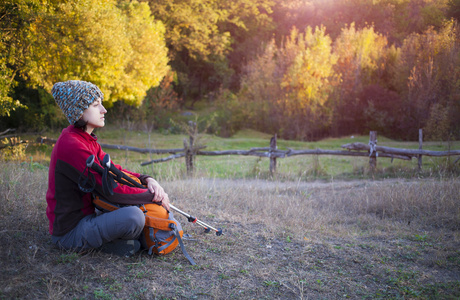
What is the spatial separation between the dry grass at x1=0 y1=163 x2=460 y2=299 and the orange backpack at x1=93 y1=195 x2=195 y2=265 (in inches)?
4.9

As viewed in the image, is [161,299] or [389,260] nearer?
[161,299]

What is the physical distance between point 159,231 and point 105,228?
505mm

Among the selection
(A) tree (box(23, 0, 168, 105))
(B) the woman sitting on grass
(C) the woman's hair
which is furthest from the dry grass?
(A) tree (box(23, 0, 168, 105))

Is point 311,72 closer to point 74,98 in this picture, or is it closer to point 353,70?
point 353,70

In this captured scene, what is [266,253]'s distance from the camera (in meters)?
3.67

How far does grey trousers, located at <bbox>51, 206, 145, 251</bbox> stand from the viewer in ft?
9.36

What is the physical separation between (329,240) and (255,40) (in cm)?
3505

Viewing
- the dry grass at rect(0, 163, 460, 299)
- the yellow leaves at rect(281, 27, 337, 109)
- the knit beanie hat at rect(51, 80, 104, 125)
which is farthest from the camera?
the yellow leaves at rect(281, 27, 337, 109)

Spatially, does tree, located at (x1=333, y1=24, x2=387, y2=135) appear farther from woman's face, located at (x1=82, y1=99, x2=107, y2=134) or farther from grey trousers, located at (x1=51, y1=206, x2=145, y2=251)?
grey trousers, located at (x1=51, y1=206, x2=145, y2=251)

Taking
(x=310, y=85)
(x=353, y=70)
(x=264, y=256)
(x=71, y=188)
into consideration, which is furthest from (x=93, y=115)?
(x=353, y=70)

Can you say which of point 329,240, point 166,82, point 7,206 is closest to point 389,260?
point 329,240

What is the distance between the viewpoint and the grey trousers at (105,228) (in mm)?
2852

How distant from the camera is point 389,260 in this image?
365 centimetres

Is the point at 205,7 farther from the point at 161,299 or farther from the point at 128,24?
the point at 161,299
